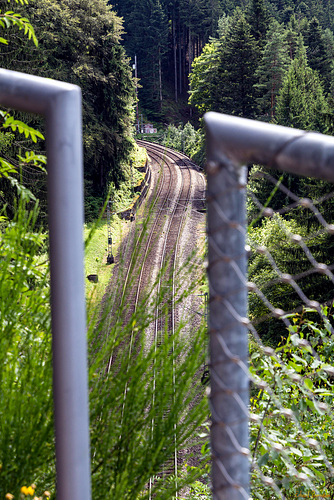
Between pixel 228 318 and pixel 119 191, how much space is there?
2008cm

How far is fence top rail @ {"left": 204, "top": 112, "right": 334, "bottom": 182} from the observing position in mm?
709

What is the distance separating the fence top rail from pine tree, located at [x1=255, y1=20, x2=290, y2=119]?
2827cm

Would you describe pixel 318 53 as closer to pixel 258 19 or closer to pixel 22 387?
pixel 258 19

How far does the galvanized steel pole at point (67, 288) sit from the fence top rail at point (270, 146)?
0.25 m

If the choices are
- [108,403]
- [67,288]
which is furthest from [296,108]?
[67,288]

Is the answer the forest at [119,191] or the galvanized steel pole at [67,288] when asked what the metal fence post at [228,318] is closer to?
the forest at [119,191]

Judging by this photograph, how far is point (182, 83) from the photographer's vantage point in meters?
53.8

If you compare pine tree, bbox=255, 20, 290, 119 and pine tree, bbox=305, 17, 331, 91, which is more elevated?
pine tree, bbox=305, 17, 331, 91

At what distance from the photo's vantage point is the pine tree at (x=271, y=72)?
28.0 metres

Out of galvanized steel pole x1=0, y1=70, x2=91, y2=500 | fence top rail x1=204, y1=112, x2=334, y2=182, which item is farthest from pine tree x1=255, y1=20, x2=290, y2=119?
fence top rail x1=204, y1=112, x2=334, y2=182

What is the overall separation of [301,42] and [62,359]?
34603 millimetres

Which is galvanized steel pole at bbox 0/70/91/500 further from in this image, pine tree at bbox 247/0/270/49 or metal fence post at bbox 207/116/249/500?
pine tree at bbox 247/0/270/49

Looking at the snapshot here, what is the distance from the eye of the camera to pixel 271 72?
2808 centimetres

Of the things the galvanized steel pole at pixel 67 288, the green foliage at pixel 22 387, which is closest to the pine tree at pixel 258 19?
the green foliage at pixel 22 387
